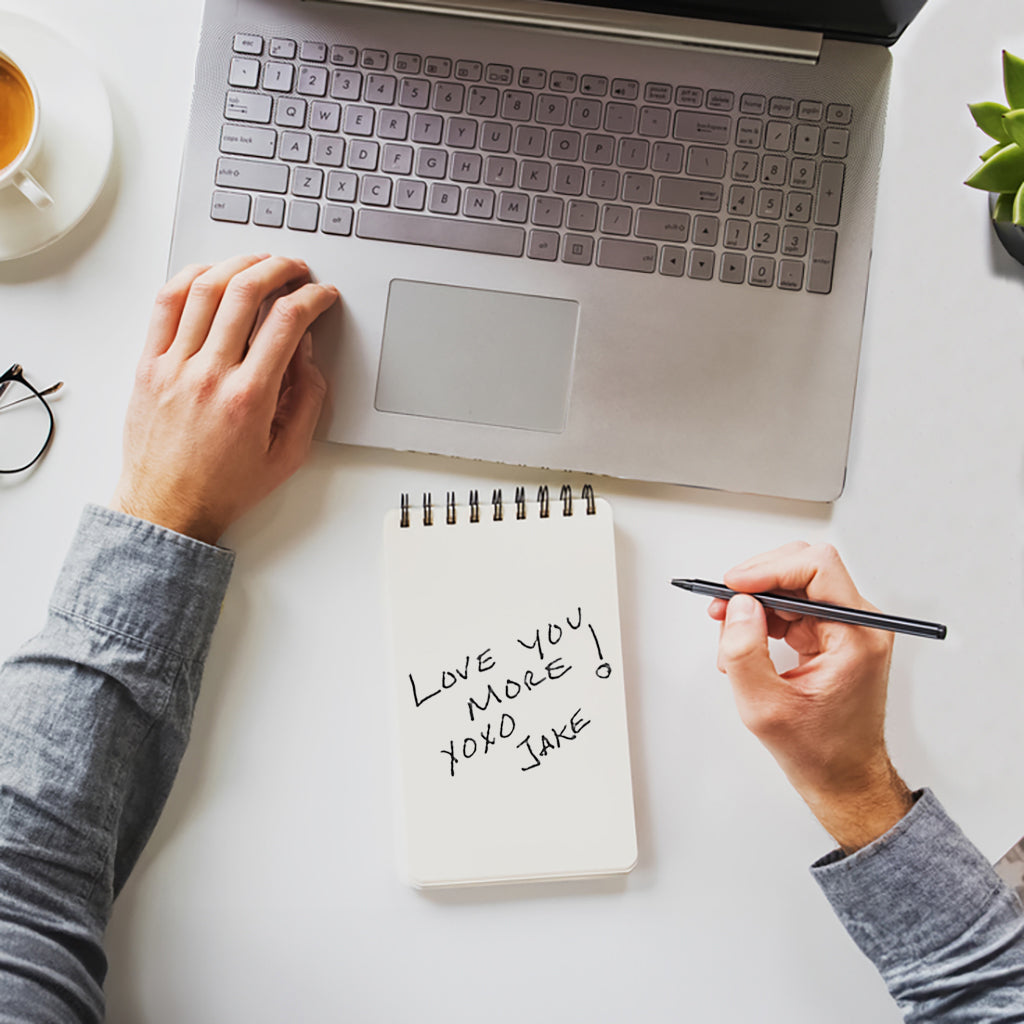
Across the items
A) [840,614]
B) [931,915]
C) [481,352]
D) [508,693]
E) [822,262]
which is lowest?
[931,915]

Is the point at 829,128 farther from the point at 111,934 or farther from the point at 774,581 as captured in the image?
the point at 111,934

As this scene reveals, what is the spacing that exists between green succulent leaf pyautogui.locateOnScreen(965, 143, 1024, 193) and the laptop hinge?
0.17 metres

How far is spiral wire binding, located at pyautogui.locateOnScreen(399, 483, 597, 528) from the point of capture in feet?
2.52

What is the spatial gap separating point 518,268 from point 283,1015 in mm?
642

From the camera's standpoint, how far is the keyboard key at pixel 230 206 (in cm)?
75

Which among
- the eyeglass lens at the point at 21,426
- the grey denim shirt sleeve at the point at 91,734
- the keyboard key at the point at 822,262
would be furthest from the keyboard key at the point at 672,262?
the eyeglass lens at the point at 21,426

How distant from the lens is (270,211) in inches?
29.5

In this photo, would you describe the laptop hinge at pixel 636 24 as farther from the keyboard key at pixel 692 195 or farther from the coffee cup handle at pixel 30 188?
the coffee cup handle at pixel 30 188

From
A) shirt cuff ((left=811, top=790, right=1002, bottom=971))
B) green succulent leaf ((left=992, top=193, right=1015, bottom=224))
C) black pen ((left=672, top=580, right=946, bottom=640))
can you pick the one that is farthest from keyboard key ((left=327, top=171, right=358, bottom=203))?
shirt cuff ((left=811, top=790, right=1002, bottom=971))

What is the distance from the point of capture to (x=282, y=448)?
75cm

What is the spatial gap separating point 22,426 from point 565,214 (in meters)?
0.50

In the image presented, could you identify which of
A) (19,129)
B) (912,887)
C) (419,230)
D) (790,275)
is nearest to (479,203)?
(419,230)

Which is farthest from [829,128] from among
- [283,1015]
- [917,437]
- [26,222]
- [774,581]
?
[283,1015]

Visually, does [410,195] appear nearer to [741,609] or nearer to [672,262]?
[672,262]
